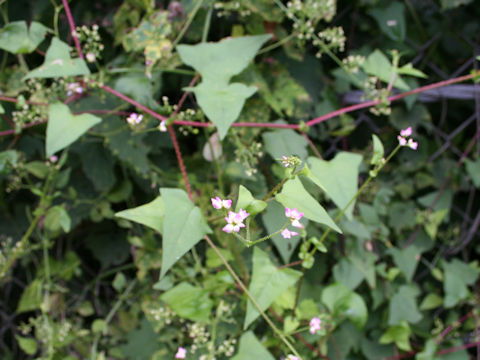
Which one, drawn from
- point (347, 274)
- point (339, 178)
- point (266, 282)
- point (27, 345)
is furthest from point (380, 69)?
point (27, 345)

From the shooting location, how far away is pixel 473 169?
1577mm

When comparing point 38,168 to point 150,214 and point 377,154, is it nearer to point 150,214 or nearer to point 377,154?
point 150,214

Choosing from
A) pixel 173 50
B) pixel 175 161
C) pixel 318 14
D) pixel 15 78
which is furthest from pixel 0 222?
pixel 318 14

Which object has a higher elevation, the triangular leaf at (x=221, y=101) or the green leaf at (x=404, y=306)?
the triangular leaf at (x=221, y=101)

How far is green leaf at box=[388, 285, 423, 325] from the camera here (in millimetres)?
1467

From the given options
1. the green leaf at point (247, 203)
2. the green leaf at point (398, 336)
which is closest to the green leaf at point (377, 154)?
the green leaf at point (247, 203)

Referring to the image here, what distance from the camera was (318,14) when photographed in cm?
129

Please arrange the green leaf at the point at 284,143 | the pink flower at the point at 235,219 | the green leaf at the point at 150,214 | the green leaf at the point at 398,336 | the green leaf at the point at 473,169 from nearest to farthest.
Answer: the pink flower at the point at 235,219
the green leaf at the point at 150,214
the green leaf at the point at 284,143
the green leaf at the point at 398,336
the green leaf at the point at 473,169

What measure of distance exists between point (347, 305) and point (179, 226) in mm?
682

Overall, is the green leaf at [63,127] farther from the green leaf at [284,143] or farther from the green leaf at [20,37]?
the green leaf at [284,143]

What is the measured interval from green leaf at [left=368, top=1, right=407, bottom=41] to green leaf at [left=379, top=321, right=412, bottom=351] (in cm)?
107

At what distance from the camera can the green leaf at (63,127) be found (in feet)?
2.86

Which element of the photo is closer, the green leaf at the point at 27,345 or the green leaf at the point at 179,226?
the green leaf at the point at 179,226

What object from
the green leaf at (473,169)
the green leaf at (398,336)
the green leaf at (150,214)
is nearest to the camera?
the green leaf at (150,214)
